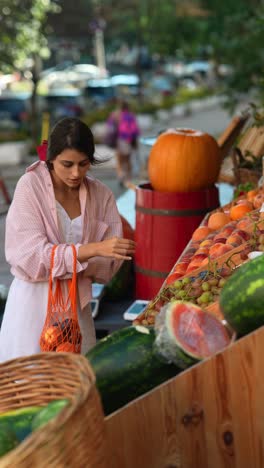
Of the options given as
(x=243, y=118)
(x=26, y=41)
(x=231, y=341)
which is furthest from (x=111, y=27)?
(x=231, y=341)

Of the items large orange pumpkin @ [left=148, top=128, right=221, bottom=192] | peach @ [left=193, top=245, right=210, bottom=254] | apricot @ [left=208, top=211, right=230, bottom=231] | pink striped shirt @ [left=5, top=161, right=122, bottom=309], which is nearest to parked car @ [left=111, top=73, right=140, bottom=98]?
large orange pumpkin @ [left=148, top=128, right=221, bottom=192]

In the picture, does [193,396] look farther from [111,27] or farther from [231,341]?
[111,27]

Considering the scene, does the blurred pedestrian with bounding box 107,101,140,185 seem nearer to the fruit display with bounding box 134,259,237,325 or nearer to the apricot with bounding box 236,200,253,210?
the apricot with bounding box 236,200,253,210

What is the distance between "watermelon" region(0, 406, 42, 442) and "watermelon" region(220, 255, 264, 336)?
660 mm

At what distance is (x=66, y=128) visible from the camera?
12.6 ft

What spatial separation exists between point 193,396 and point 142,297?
11.1 feet

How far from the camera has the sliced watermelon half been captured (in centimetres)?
239

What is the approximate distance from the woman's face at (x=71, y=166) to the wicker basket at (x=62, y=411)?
61.2 inches

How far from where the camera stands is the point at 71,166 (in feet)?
12.6

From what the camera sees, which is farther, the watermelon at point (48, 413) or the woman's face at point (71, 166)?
the woman's face at point (71, 166)

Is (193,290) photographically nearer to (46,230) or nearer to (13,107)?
(46,230)

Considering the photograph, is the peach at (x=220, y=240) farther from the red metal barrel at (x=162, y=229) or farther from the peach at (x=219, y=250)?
the red metal barrel at (x=162, y=229)

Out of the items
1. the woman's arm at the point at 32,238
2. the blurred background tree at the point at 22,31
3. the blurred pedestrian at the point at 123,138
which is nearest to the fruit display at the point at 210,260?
the woman's arm at the point at 32,238

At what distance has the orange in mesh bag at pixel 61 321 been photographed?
3.92 m
